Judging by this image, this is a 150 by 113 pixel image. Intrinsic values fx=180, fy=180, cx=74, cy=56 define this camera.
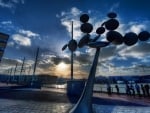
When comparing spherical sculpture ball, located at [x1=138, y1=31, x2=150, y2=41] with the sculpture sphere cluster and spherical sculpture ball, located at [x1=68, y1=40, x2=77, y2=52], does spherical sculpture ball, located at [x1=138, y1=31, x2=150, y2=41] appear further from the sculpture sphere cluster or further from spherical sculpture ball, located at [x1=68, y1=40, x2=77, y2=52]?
spherical sculpture ball, located at [x1=68, y1=40, x2=77, y2=52]

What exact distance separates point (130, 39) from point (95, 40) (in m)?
1.67

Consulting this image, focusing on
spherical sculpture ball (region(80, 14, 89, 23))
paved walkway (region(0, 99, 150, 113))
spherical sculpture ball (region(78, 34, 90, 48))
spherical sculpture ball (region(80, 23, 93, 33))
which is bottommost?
paved walkway (region(0, 99, 150, 113))

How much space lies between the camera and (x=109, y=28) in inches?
314

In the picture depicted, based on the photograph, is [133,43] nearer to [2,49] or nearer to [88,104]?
[88,104]

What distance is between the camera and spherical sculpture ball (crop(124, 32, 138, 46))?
765cm

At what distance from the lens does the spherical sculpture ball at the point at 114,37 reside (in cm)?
783

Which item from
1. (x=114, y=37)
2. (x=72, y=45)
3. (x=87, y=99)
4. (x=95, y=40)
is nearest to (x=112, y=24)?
(x=114, y=37)

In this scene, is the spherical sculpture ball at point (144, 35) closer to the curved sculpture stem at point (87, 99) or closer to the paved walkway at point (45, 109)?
the curved sculpture stem at point (87, 99)

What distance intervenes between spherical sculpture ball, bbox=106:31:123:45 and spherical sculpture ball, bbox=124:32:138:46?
217 mm

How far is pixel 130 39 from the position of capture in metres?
7.72

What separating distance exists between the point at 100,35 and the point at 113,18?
1.11 m

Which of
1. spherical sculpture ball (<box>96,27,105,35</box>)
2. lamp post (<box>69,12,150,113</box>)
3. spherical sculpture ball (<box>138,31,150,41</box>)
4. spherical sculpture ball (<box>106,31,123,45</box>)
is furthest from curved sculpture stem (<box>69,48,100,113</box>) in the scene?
spherical sculpture ball (<box>138,31,150,41</box>)

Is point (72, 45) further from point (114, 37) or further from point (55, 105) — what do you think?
point (55, 105)

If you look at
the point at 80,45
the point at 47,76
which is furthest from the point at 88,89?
the point at 47,76
